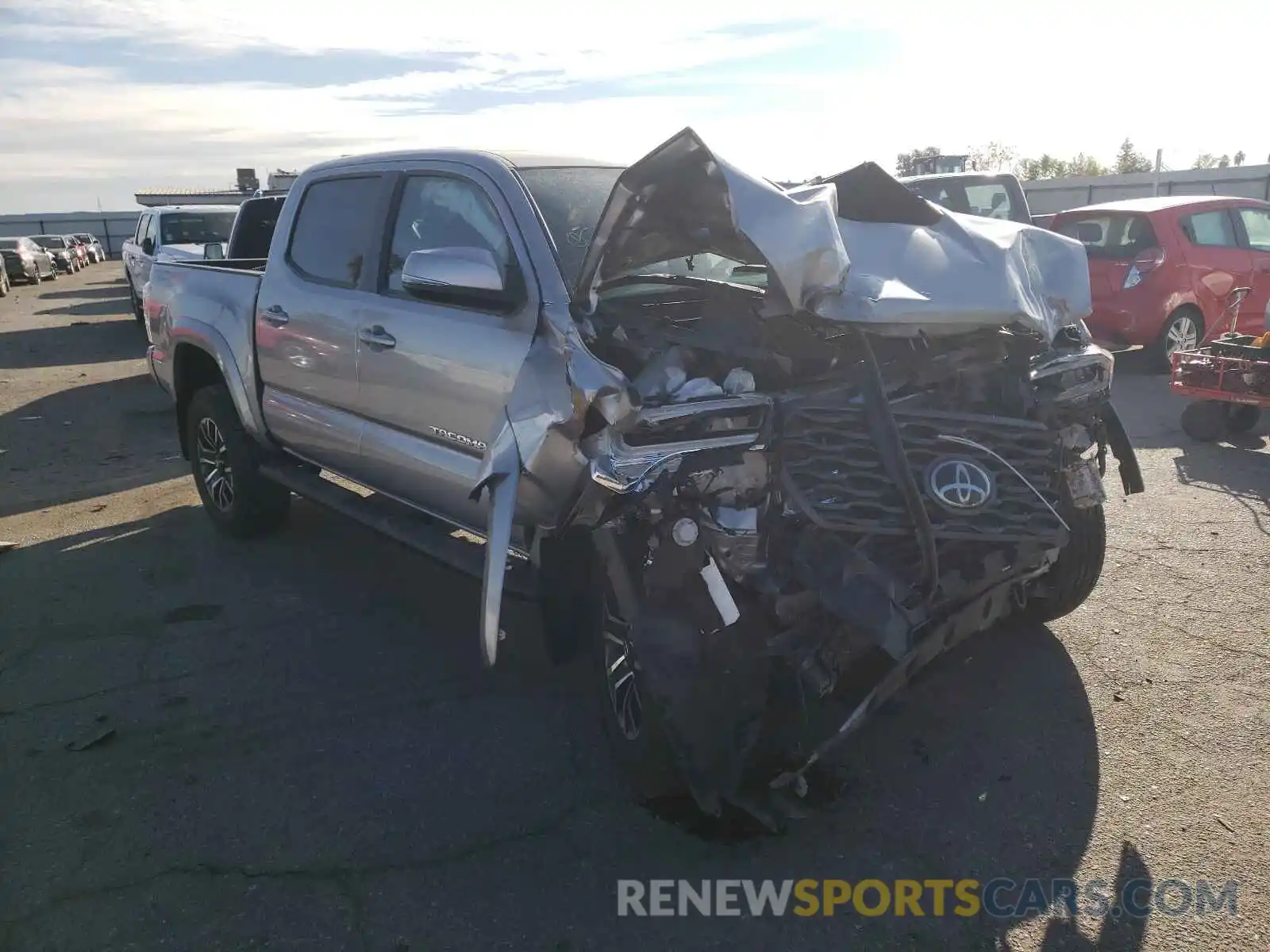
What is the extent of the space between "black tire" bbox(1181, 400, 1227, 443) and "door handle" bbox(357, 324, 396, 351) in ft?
20.0

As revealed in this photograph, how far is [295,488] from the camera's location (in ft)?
17.5

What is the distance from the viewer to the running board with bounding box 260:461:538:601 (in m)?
3.73

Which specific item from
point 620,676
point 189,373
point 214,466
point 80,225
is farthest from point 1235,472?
point 80,225

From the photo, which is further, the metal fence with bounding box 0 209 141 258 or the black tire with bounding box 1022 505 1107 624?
the metal fence with bounding box 0 209 141 258

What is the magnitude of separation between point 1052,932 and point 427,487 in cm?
288

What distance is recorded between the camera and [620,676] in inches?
131

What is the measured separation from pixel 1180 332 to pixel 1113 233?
4.15 ft

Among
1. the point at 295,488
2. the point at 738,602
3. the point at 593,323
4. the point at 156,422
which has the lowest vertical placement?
the point at 156,422

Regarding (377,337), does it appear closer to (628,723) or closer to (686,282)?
(686,282)

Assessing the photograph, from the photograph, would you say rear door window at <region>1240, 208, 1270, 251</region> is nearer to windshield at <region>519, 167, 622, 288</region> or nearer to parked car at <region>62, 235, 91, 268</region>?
windshield at <region>519, 167, 622, 288</region>

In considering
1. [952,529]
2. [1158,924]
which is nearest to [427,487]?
[952,529]

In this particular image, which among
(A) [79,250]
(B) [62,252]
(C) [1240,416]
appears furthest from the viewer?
(A) [79,250]

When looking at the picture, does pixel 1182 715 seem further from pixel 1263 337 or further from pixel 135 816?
pixel 1263 337

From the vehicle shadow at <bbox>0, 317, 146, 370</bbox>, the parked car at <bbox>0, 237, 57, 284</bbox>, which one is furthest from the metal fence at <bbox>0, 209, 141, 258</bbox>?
the vehicle shadow at <bbox>0, 317, 146, 370</bbox>
